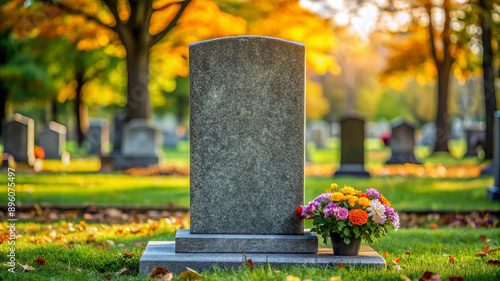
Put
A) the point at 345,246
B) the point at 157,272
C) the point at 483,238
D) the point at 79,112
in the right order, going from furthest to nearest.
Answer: the point at 79,112 < the point at 483,238 < the point at 345,246 < the point at 157,272

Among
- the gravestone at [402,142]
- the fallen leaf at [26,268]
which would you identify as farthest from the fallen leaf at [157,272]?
the gravestone at [402,142]

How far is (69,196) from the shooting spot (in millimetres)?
12000

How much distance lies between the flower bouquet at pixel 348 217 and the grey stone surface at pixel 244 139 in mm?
293

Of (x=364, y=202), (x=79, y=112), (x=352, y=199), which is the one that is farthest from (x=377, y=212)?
(x=79, y=112)

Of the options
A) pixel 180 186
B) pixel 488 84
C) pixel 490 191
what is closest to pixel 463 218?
pixel 490 191

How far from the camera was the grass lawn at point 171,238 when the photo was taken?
15.9 ft

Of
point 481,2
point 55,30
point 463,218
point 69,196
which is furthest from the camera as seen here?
point 55,30

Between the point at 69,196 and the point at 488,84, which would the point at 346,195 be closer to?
the point at 69,196

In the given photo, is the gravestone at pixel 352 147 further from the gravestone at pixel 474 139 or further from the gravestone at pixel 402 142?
the gravestone at pixel 474 139

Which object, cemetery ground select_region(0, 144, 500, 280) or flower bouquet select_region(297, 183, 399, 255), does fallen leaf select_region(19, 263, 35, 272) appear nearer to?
cemetery ground select_region(0, 144, 500, 280)

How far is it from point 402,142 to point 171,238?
18.1 metres

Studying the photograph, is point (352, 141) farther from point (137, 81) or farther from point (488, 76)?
point (137, 81)

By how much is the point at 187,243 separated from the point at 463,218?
227 inches

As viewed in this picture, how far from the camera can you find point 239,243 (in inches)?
215
